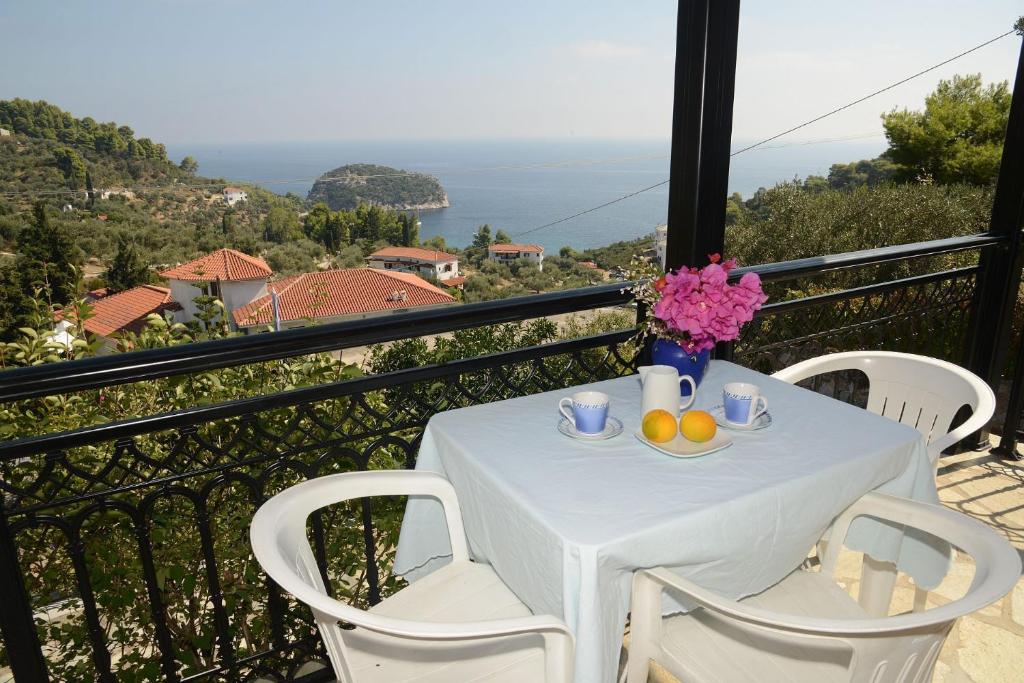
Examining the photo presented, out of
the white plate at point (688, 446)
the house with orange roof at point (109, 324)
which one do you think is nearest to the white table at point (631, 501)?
the white plate at point (688, 446)

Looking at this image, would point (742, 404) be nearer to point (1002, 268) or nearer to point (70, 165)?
point (1002, 268)

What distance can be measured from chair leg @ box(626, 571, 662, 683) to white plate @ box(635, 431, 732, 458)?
0.26 m

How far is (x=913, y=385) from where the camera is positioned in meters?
1.86

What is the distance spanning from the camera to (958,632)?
1900 mm

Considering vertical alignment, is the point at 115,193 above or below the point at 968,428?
above

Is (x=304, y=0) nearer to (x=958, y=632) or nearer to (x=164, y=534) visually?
(x=164, y=534)

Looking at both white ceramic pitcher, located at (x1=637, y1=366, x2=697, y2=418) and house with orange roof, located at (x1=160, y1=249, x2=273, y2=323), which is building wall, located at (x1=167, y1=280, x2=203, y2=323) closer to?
house with orange roof, located at (x1=160, y1=249, x2=273, y2=323)

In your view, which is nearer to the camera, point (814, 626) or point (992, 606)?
point (814, 626)

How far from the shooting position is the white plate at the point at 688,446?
1.30 meters

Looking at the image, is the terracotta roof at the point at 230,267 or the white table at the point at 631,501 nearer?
the white table at the point at 631,501

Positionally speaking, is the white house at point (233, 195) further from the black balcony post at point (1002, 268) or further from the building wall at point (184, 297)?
the black balcony post at point (1002, 268)

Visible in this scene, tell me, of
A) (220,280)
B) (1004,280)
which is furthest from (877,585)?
(220,280)

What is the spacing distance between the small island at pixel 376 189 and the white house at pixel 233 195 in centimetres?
83

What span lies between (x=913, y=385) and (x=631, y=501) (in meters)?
1.17
